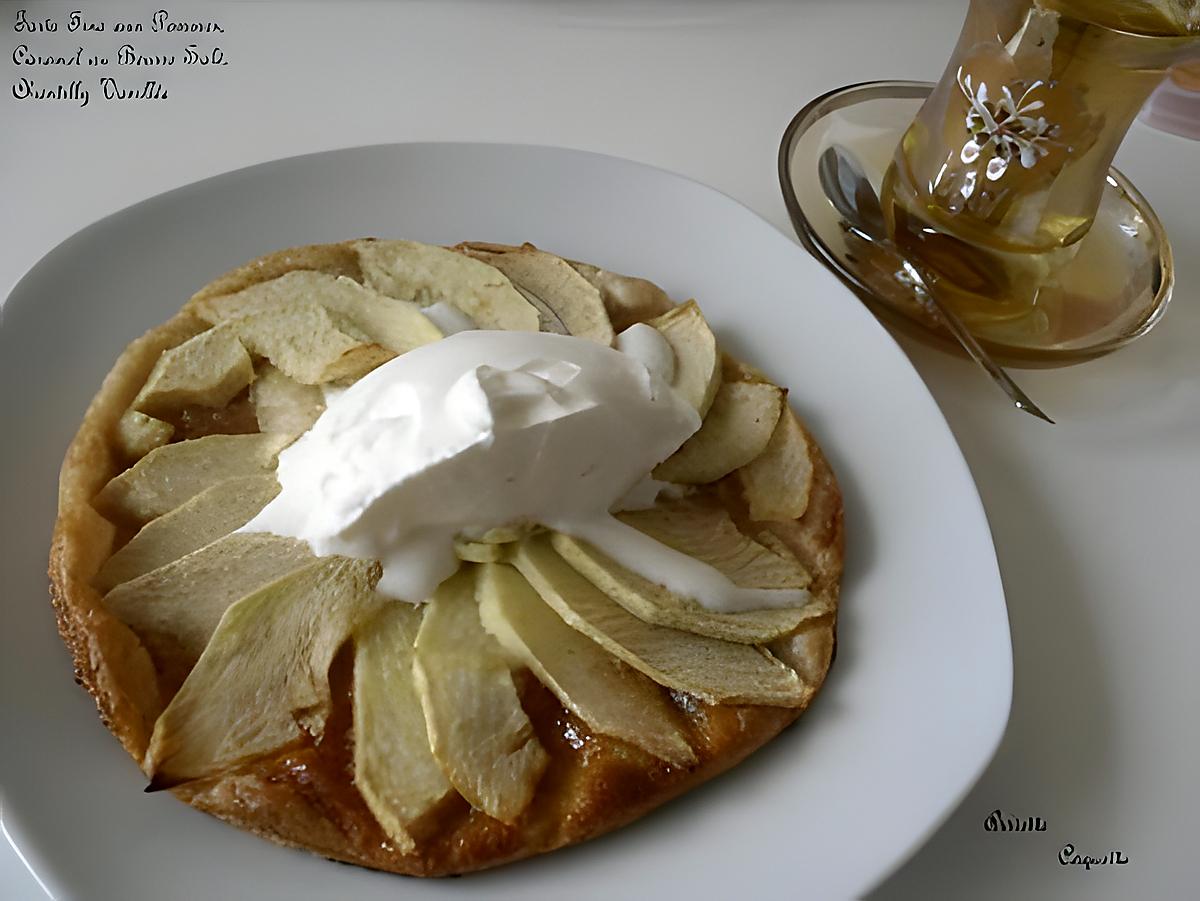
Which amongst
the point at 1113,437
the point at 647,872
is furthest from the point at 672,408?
the point at 1113,437

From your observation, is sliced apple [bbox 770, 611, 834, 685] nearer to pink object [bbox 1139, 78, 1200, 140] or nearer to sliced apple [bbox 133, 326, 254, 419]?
sliced apple [bbox 133, 326, 254, 419]

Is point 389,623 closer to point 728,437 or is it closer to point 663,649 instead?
point 663,649

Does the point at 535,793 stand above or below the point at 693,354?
below

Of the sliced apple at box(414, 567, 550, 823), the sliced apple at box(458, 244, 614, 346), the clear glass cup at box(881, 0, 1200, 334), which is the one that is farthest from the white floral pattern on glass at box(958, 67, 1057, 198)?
the sliced apple at box(414, 567, 550, 823)

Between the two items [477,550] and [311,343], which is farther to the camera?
[311,343]

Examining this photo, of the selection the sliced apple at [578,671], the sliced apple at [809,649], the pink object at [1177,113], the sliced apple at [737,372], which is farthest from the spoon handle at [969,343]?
the pink object at [1177,113]

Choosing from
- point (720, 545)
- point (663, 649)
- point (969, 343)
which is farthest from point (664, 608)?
point (969, 343)
